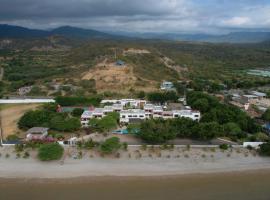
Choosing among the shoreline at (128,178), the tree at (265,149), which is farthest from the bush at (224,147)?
the shoreline at (128,178)

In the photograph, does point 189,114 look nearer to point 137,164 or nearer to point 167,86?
point 137,164

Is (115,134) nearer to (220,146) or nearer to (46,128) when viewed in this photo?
(46,128)

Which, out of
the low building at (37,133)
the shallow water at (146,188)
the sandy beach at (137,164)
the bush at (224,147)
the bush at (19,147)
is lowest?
the shallow water at (146,188)

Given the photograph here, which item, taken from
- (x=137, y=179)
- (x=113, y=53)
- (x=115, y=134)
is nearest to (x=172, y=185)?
(x=137, y=179)

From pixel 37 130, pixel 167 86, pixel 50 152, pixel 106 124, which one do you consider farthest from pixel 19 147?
pixel 167 86

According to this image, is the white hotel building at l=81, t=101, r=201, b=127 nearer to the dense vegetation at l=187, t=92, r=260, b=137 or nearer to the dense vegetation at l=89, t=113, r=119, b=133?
the dense vegetation at l=89, t=113, r=119, b=133

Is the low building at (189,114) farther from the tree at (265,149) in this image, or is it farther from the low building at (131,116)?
the tree at (265,149)
